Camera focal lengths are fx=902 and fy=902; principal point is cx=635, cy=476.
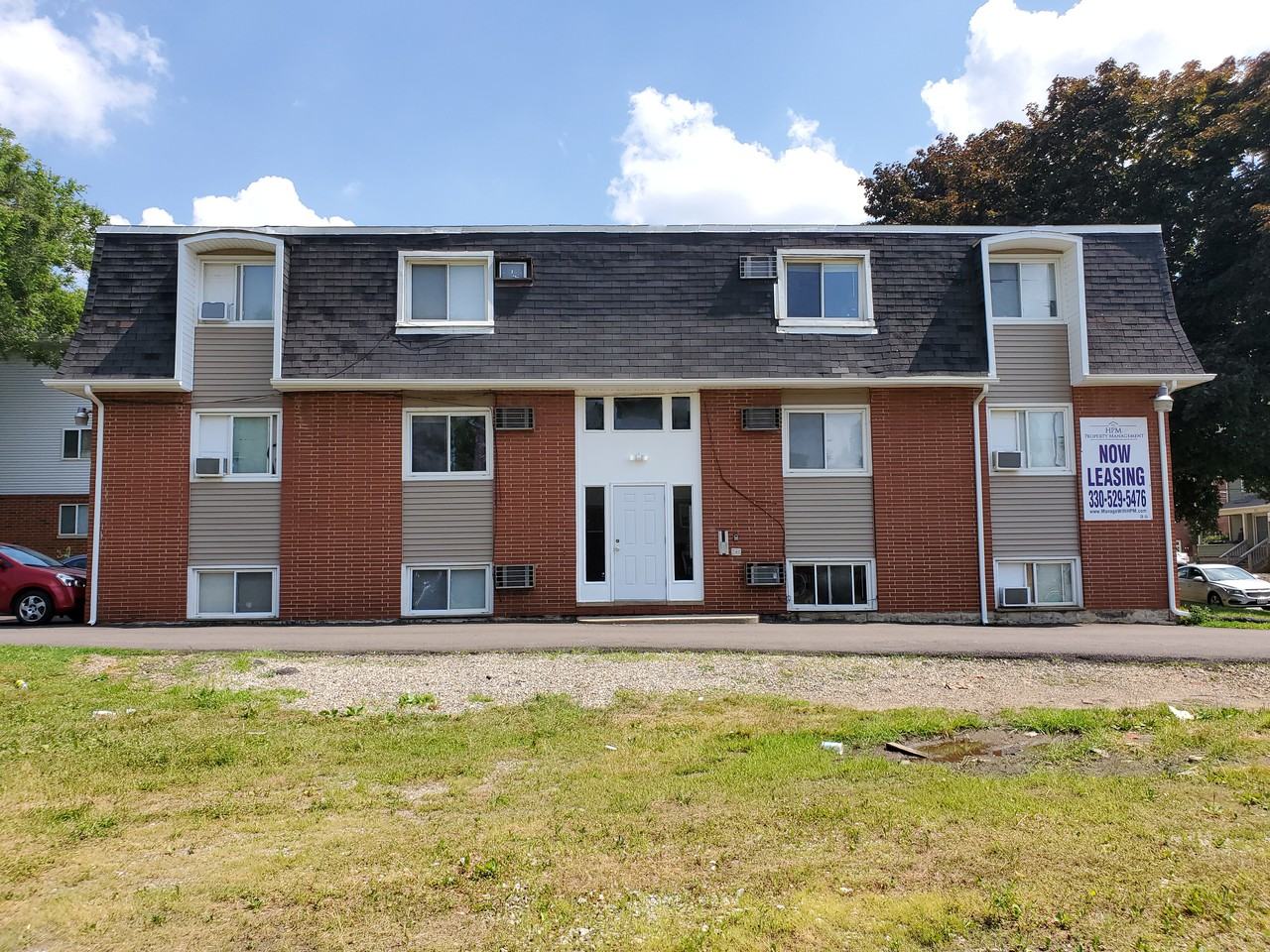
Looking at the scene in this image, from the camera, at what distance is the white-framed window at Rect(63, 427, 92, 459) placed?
2938 cm

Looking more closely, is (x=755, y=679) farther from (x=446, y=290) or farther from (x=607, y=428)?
(x=446, y=290)

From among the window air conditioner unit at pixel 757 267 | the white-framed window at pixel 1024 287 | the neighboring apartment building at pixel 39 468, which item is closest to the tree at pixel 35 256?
the neighboring apartment building at pixel 39 468

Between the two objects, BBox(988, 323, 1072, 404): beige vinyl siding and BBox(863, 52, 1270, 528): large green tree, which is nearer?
BBox(988, 323, 1072, 404): beige vinyl siding

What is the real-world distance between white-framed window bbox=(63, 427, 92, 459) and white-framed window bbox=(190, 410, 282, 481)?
693 inches

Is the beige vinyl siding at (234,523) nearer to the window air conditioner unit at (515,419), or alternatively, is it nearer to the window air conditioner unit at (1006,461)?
the window air conditioner unit at (515,419)

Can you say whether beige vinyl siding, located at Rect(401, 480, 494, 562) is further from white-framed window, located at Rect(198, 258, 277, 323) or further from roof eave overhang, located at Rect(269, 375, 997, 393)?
white-framed window, located at Rect(198, 258, 277, 323)

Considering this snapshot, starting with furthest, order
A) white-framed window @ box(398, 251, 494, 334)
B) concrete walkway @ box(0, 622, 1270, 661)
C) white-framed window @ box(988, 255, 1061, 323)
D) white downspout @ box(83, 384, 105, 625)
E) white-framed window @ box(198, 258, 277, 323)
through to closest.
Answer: white-framed window @ box(988, 255, 1061, 323) → white-framed window @ box(398, 251, 494, 334) → white-framed window @ box(198, 258, 277, 323) → white downspout @ box(83, 384, 105, 625) → concrete walkway @ box(0, 622, 1270, 661)

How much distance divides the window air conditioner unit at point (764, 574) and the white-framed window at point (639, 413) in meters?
2.63

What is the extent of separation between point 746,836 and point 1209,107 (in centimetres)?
2650

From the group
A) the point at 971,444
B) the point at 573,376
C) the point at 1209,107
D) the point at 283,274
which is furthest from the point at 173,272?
the point at 1209,107

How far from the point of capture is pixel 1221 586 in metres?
23.0

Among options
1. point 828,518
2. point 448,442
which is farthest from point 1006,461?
point 448,442

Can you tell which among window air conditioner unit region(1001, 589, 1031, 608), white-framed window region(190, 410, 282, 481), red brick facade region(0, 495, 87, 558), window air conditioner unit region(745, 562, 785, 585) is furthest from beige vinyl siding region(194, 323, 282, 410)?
red brick facade region(0, 495, 87, 558)

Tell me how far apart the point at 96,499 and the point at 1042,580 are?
1594 cm
